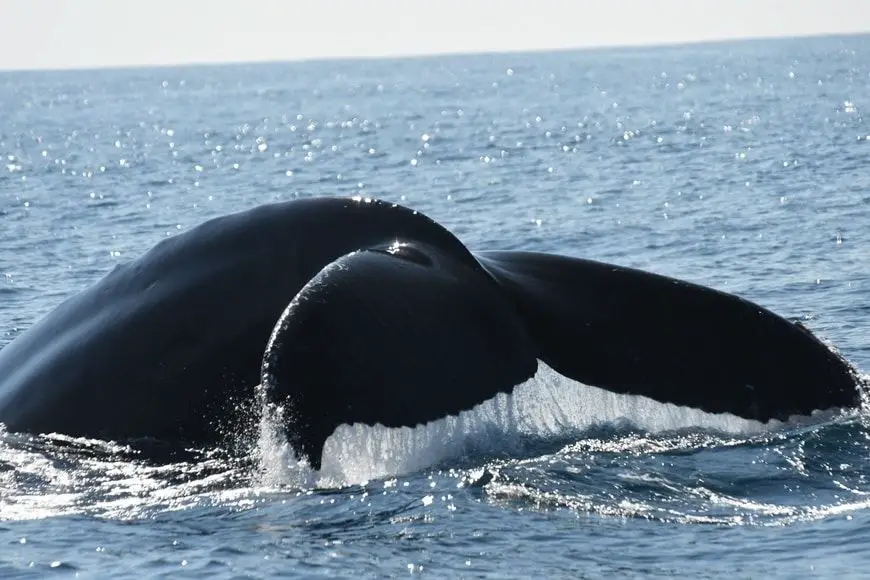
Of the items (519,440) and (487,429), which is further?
(519,440)

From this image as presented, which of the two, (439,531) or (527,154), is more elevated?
(527,154)

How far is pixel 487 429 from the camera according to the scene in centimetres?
846

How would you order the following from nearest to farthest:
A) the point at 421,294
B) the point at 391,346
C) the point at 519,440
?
the point at 391,346, the point at 421,294, the point at 519,440

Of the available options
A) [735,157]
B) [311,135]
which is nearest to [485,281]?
[735,157]

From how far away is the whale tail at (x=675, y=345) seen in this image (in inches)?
296

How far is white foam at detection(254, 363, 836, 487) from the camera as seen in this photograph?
708 cm

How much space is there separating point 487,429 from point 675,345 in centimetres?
133

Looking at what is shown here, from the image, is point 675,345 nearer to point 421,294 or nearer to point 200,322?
point 421,294

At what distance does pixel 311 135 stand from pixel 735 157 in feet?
89.2

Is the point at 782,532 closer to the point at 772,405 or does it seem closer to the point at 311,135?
the point at 772,405

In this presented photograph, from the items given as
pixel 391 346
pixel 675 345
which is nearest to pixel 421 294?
pixel 391 346

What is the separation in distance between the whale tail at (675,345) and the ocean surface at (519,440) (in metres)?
0.14

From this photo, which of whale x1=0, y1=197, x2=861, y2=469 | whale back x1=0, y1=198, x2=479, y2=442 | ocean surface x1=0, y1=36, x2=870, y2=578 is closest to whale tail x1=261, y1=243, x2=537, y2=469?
whale x1=0, y1=197, x2=861, y2=469

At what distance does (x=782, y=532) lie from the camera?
7.59 metres
